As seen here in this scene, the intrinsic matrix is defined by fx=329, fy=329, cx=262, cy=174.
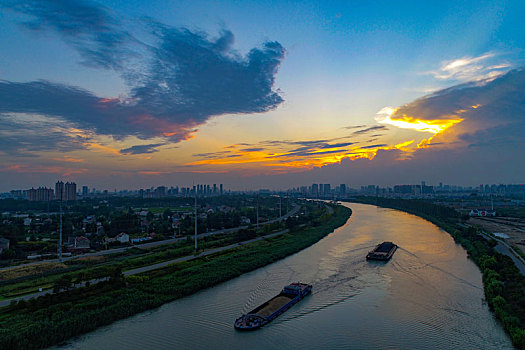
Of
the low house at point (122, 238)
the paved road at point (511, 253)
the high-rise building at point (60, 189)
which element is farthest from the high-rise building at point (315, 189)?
the low house at point (122, 238)

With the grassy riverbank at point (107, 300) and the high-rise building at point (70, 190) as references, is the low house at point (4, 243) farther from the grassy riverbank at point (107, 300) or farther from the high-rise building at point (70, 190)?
the high-rise building at point (70, 190)

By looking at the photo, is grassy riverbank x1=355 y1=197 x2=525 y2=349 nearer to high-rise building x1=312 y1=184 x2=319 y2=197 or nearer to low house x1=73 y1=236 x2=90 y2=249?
low house x1=73 y1=236 x2=90 y2=249

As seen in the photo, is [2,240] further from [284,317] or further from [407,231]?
[407,231]

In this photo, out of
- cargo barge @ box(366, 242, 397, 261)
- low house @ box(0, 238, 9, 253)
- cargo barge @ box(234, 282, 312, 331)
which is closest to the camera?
cargo barge @ box(234, 282, 312, 331)

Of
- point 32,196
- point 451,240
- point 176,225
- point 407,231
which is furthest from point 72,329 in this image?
point 32,196

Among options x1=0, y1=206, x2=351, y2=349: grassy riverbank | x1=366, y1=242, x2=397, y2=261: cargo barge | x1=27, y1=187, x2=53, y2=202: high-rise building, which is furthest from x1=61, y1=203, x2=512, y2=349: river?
x1=27, y1=187, x2=53, y2=202: high-rise building

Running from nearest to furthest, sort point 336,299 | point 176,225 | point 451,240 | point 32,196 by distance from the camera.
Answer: point 336,299 < point 451,240 < point 176,225 < point 32,196
